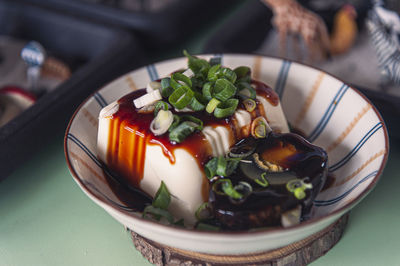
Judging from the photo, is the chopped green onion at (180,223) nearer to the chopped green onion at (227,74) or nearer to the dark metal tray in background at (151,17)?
the chopped green onion at (227,74)

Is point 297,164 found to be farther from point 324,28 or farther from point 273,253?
point 324,28

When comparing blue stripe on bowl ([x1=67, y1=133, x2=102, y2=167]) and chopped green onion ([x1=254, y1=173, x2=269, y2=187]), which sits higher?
chopped green onion ([x1=254, y1=173, x2=269, y2=187])

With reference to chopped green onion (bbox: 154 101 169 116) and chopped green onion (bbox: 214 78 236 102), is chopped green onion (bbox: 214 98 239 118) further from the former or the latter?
chopped green onion (bbox: 154 101 169 116)

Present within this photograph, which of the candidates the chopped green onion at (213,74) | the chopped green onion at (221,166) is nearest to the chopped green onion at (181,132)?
the chopped green onion at (221,166)

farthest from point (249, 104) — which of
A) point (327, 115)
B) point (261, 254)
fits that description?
point (261, 254)

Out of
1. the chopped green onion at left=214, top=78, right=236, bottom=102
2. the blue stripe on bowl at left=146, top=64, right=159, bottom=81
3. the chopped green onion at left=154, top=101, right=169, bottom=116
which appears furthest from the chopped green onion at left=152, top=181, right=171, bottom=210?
the blue stripe on bowl at left=146, top=64, right=159, bottom=81

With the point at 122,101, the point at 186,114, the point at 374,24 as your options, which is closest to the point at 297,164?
the point at 186,114
